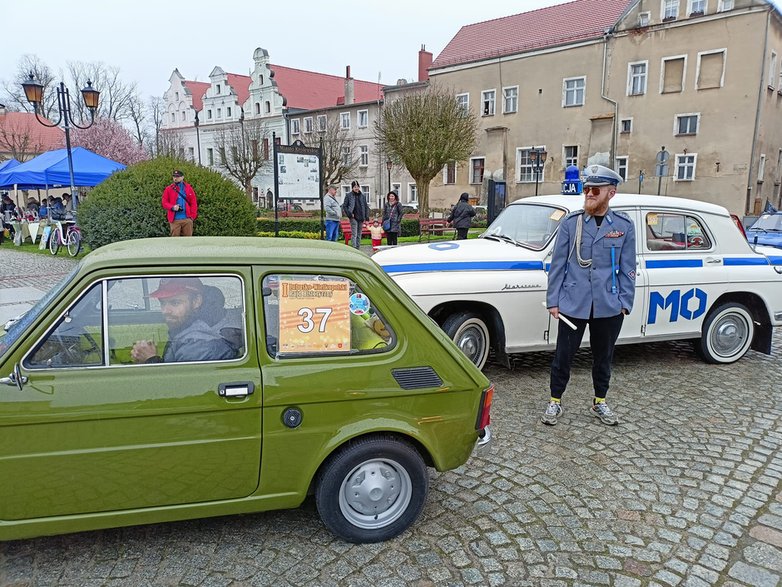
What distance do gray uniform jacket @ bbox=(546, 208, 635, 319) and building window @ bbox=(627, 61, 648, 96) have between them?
35372mm

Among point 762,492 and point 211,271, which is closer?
point 211,271

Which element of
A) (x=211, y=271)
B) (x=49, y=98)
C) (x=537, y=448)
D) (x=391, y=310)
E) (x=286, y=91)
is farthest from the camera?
(x=286, y=91)

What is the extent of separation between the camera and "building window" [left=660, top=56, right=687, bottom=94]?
3369 cm

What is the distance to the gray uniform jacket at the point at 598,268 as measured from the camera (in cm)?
468

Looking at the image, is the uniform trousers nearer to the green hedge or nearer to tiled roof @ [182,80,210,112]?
the green hedge

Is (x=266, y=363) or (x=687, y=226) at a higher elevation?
(x=687, y=226)

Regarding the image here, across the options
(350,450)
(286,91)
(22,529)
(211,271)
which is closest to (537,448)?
(350,450)

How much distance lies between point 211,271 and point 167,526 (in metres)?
1.60

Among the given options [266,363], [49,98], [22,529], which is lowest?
[22,529]

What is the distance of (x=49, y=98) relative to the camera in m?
55.8

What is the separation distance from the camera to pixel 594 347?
4953mm

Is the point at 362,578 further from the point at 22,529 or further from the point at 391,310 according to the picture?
the point at 22,529

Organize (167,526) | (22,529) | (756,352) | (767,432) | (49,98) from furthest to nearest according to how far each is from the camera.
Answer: (49,98) < (756,352) < (767,432) < (167,526) < (22,529)

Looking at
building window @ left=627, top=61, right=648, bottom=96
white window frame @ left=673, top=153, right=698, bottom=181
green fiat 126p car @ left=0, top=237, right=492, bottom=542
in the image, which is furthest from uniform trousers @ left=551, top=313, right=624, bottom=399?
building window @ left=627, top=61, right=648, bottom=96
